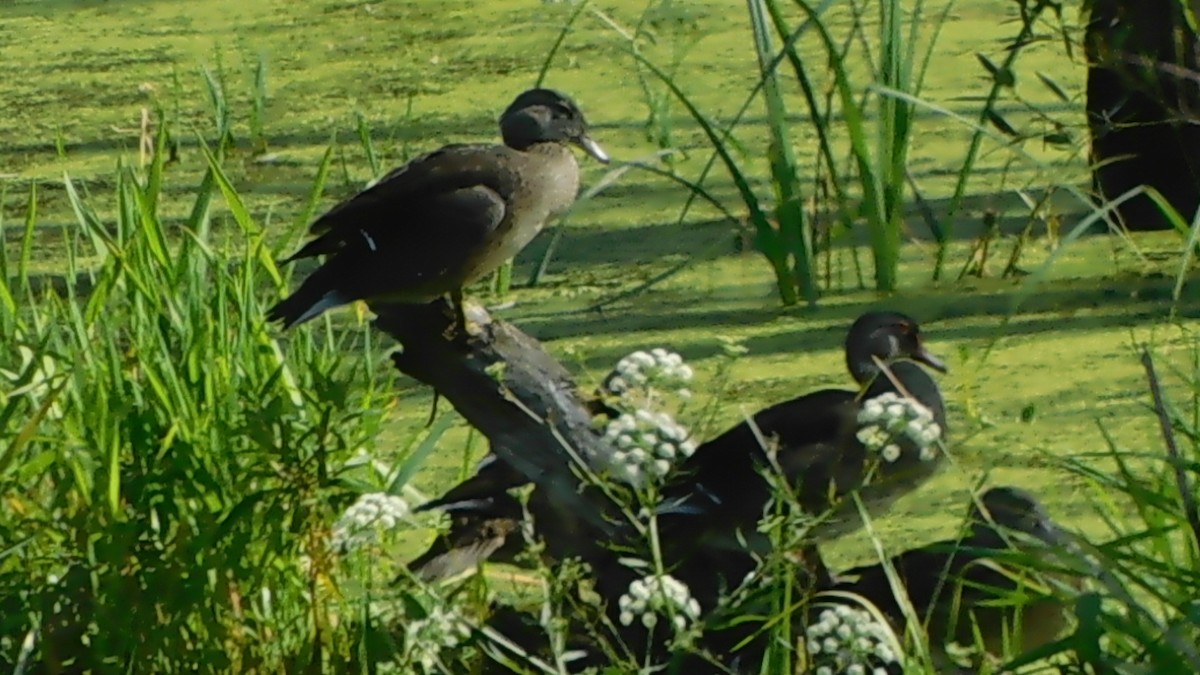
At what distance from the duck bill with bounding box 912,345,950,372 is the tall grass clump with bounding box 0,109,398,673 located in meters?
0.98

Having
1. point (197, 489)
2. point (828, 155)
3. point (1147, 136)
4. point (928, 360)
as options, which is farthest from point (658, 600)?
point (1147, 136)

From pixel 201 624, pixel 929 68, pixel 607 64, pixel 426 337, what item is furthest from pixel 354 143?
pixel 201 624

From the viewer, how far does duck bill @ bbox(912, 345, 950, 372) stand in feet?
13.6

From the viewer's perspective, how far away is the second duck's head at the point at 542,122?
4.62 meters

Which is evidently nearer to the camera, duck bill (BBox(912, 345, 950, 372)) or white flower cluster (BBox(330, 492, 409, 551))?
white flower cluster (BBox(330, 492, 409, 551))

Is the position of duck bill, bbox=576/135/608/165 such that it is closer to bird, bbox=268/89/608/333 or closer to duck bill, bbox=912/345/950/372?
bird, bbox=268/89/608/333

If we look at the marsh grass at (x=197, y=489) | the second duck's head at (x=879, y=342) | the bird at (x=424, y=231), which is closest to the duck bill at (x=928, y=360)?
the second duck's head at (x=879, y=342)

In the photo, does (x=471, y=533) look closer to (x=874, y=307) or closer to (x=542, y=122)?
(x=542, y=122)

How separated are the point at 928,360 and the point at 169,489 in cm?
143

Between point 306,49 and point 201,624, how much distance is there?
4.39 m

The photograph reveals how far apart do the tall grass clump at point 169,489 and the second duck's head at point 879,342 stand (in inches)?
34.0

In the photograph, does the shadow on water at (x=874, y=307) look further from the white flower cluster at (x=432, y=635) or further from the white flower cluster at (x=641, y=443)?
the white flower cluster at (x=641, y=443)

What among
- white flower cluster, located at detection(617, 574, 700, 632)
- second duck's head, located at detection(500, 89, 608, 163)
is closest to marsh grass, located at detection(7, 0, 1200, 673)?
white flower cluster, located at detection(617, 574, 700, 632)

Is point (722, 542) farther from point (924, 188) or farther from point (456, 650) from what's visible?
point (924, 188)
